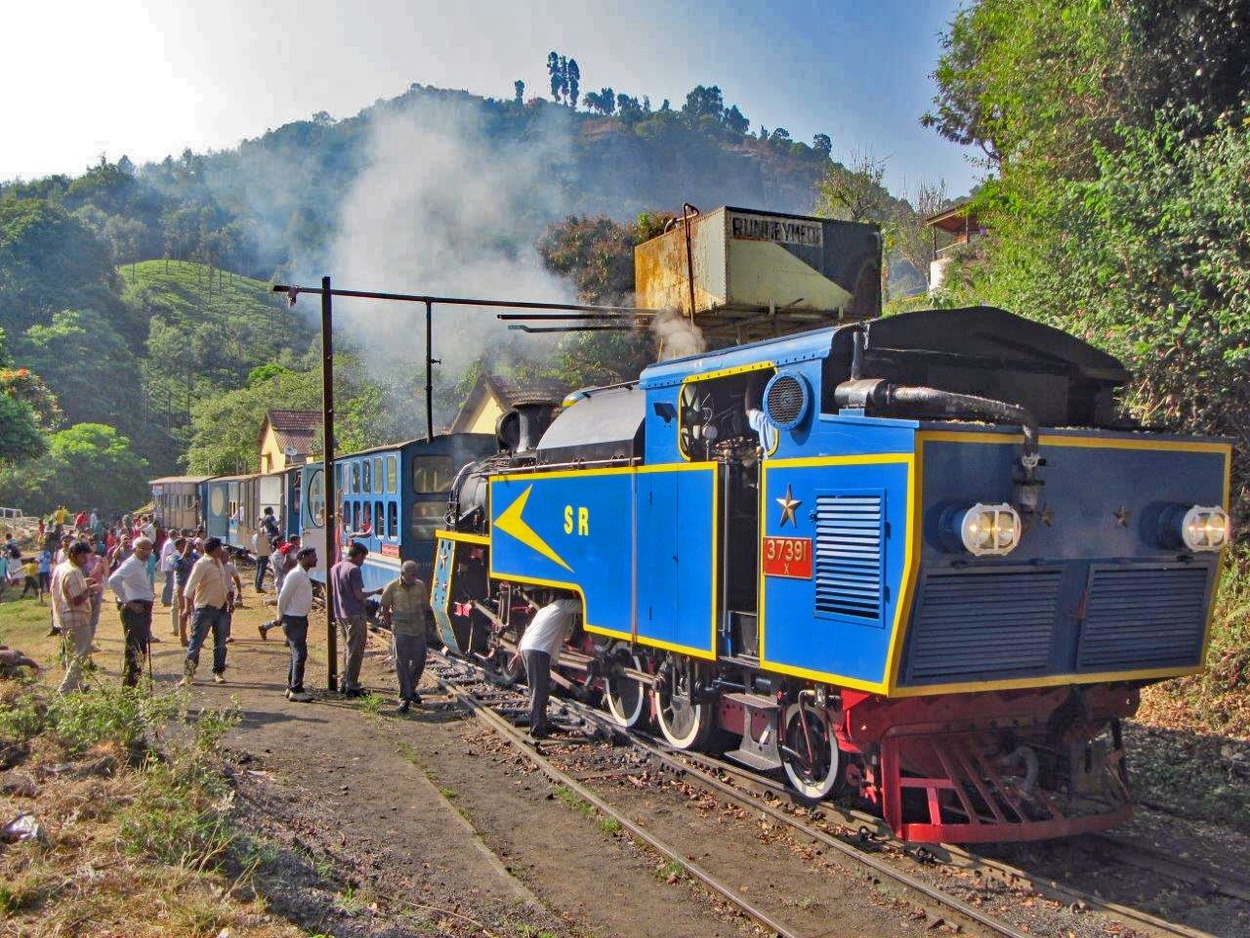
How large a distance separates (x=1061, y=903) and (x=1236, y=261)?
6827 mm

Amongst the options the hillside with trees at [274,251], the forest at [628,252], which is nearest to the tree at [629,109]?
the hillside with trees at [274,251]

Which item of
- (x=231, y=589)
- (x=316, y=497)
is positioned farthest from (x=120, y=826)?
(x=316, y=497)

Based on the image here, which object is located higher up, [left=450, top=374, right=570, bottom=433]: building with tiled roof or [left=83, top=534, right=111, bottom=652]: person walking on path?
[left=450, top=374, right=570, bottom=433]: building with tiled roof

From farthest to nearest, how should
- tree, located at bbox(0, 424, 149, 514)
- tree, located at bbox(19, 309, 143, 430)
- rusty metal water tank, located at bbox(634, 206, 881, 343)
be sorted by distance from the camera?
tree, located at bbox(19, 309, 143, 430) < tree, located at bbox(0, 424, 149, 514) < rusty metal water tank, located at bbox(634, 206, 881, 343)

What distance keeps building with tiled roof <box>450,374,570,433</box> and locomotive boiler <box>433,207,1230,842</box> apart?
21.3 metres

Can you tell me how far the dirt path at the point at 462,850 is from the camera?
16.8 feet

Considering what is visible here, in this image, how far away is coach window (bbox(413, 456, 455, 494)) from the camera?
15.3 m

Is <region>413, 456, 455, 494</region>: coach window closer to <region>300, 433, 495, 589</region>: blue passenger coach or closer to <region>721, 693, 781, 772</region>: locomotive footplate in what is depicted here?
<region>300, 433, 495, 589</region>: blue passenger coach

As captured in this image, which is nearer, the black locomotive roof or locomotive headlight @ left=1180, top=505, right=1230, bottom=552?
locomotive headlight @ left=1180, top=505, right=1230, bottom=552

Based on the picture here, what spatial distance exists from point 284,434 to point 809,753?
44584mm

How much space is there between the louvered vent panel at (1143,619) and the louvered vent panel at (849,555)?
4.71 ft

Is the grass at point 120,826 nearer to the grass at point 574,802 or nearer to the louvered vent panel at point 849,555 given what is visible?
the grass at point 574,802

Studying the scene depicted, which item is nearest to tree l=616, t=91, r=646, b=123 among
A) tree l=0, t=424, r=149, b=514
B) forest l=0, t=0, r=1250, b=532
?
forest l=0, t=0, r=1250, b=532

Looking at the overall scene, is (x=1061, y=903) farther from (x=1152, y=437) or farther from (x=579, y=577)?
(x=579, y=577)
